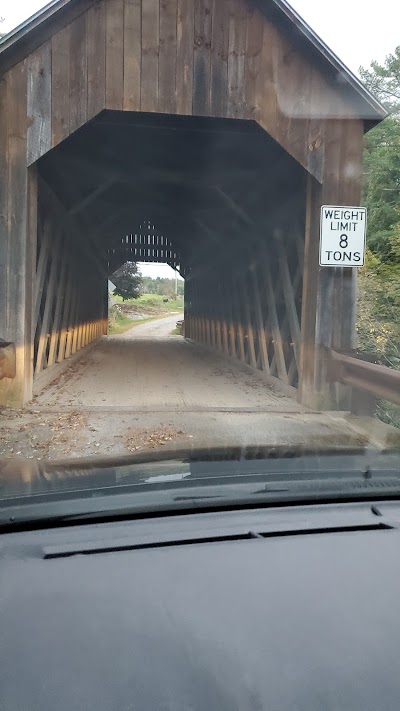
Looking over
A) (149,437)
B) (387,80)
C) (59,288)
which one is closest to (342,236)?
(149,437)

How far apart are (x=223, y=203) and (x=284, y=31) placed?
169 inches

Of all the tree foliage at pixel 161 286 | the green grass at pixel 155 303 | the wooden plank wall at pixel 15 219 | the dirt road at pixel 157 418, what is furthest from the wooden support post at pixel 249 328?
the tree foliage at pixel 161 286

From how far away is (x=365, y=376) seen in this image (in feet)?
20.7

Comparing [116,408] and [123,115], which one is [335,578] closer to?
[116,408]

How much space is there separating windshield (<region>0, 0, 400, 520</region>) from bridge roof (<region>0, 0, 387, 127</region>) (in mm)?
17

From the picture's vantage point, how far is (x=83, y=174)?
10.1 m

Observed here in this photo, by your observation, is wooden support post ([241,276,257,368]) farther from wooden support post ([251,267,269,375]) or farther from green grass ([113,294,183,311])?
green grass ([113,294,183,311])

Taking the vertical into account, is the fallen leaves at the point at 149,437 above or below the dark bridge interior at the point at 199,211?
below

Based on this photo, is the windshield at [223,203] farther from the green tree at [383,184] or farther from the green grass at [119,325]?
the green grass at [119,325]

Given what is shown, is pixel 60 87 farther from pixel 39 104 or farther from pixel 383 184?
pixel 383 184

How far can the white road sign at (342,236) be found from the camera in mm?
6930

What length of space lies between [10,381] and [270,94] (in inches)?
170

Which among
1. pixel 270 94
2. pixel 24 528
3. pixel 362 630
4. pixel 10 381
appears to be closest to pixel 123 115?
pixel 270 94

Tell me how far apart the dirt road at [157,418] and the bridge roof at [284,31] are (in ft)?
12.0
